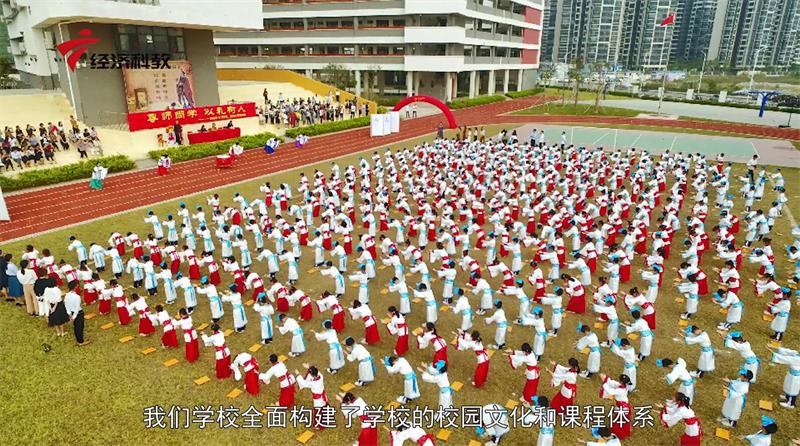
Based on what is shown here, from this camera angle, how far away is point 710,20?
12281 centimetres

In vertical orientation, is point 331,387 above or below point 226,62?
below

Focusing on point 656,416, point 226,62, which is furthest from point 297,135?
point 226,62

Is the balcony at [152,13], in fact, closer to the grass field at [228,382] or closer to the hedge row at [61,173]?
the hedge row at [61,173]

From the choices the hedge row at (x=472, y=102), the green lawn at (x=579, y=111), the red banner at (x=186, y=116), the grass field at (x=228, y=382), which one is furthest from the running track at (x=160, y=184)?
the hedge row at (x=472, y=102)

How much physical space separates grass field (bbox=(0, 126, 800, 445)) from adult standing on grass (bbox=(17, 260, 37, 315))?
13.0 inches

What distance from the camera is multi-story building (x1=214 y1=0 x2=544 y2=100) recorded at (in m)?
47.0

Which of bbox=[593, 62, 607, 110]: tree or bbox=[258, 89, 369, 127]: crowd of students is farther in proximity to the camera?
bbox=[593, 62, 607, 110]: tree

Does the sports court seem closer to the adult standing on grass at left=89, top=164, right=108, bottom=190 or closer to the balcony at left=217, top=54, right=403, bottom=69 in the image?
the balcony at left=217, top=54, right=403, bottom=69

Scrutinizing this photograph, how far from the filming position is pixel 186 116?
27297 millimetres

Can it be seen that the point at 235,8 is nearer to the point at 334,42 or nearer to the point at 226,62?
the point at 334,42

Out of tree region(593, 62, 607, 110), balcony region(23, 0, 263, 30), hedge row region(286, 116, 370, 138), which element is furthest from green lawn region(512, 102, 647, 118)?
balcony region(23, 0, 263, 30)

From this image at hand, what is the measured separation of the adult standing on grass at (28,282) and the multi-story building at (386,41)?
38024mm

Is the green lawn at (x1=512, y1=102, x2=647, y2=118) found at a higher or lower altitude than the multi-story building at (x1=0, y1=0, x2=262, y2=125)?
lower

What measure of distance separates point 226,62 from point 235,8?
28.2 meters
